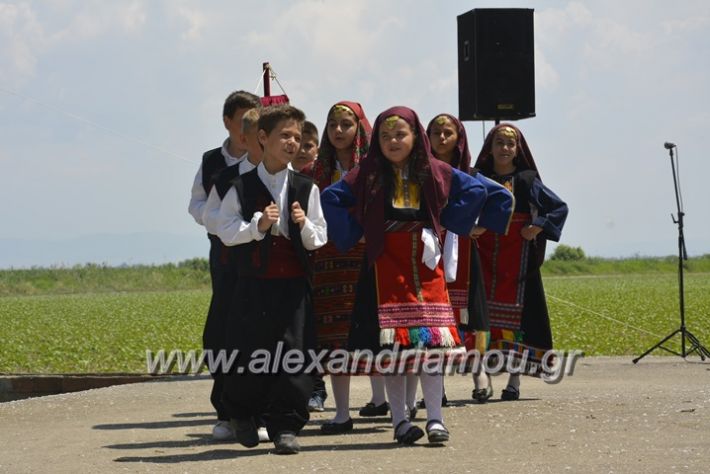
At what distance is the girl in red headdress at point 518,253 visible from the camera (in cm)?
1008

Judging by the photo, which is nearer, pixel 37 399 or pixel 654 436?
pixel 654 436

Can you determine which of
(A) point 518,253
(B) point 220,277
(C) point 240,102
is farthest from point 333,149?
(A) point 518,253

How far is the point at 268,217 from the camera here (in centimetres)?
718

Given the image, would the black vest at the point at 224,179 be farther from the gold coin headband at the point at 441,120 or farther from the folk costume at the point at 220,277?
the gold coin headband at the point at 441,120

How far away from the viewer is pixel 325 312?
8.27 m

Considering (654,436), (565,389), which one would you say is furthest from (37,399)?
(654,436)

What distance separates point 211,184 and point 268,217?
39.2 inches

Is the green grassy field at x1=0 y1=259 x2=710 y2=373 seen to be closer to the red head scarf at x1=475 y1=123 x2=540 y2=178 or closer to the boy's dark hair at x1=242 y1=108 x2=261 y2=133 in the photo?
the red head scarf at x1=475 y1=123 x2=540 y2=178

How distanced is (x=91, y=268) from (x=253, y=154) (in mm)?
57722

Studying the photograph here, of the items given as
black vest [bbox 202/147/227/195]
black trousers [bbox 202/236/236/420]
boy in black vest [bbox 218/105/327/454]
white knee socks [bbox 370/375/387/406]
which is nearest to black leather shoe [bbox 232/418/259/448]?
boy in black vest [bbox 218/105/327/454]

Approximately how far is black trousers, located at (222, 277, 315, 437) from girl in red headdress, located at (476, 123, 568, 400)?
294cm

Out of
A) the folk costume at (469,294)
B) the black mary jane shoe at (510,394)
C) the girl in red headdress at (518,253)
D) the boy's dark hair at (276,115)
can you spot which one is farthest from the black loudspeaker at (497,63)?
the boy's dark hair at (276,115)

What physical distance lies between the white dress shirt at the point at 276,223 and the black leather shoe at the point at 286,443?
96 cm

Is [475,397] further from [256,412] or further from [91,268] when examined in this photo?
[91,268]
